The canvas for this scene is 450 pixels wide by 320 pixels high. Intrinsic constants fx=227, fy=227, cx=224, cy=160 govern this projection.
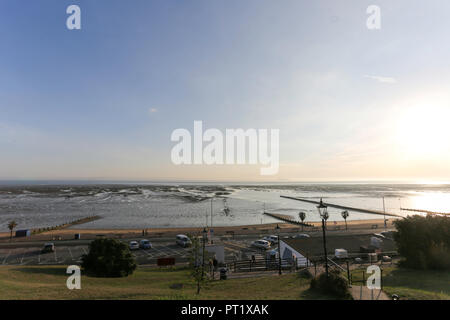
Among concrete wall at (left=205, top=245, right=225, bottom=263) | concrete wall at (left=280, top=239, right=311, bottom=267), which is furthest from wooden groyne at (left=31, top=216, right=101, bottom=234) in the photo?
concrete wall at (left=280, top=239, right=311, bottom=267)

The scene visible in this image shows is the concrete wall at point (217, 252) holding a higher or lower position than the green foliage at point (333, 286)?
lower

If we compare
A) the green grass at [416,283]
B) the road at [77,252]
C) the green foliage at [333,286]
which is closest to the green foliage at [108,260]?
the road at [77,252]

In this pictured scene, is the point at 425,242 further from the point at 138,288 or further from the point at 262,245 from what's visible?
the point at 262,245

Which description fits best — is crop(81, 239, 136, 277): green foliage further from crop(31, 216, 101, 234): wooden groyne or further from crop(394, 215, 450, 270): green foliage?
crop(31, 216, 101, 234): wooden groyne

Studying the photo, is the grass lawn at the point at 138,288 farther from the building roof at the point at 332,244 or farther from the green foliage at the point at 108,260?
the building roof at the point at 332,244
